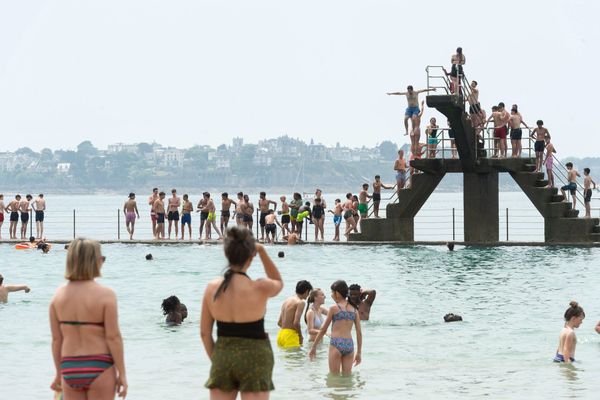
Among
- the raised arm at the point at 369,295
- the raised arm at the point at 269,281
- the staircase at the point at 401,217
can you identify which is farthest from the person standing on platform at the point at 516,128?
the raised arm at the point at 269,281

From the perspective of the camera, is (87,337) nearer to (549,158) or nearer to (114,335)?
(114,335)

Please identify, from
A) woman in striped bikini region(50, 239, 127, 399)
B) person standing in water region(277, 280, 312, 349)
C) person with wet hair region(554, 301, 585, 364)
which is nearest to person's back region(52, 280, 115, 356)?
woman in striped bikini region(50, 239, 127, 399)

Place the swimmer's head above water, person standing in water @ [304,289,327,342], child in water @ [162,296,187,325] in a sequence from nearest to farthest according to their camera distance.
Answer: the swimmer's head above water → person standing in water @ [304,289,327,342] → child in water @ [162,296,187,325]

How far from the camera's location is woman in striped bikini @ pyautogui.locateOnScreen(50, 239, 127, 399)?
7555mm

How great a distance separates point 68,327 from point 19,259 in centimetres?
3200

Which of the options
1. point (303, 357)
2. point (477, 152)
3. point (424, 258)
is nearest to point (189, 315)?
point (303, 357)

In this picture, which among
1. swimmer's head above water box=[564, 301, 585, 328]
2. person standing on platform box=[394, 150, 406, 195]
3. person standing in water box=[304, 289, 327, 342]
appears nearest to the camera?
swimmer's head above water box=[564, 301, 585, 328]

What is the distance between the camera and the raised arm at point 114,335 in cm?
754

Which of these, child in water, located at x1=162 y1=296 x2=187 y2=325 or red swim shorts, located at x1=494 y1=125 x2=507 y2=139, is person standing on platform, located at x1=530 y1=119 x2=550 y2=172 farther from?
child in water, located at x1=162 y1=296 x2=187 y2=325

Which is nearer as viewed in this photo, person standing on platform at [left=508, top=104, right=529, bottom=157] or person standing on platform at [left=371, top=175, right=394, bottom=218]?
person standing on platform at [left=508, top=104, right=529, bottom=157]

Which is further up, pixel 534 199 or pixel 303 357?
pixel 534 199

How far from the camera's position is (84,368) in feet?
25.1

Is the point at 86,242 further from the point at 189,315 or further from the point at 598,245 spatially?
the point at 598,245

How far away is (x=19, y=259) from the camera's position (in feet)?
127
